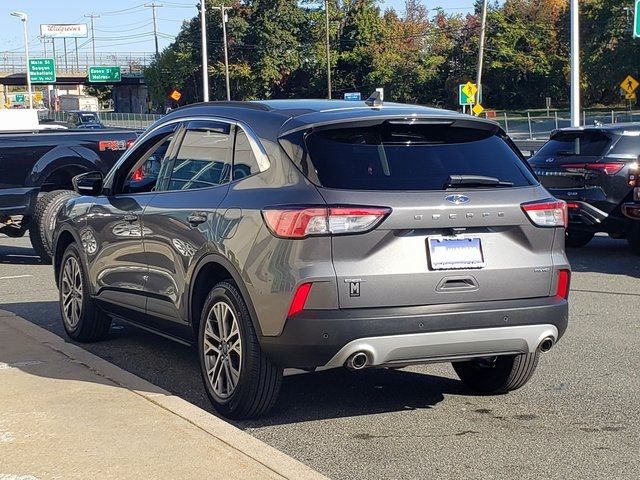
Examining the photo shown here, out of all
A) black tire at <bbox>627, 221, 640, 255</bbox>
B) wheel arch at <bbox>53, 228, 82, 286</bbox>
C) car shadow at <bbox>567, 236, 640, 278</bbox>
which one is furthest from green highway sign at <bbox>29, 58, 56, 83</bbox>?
wheel arch at <bbox>53, 228, 82, 286</bbox>

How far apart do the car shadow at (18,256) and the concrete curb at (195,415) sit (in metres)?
6.63

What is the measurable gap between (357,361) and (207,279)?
1245 millimetres

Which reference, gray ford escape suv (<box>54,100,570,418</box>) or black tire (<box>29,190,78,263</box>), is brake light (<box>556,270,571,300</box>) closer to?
gray ford escape suv (<box>54,100,570,418</box>)

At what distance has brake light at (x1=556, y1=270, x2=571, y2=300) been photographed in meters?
6.03

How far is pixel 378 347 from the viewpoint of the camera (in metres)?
5.55

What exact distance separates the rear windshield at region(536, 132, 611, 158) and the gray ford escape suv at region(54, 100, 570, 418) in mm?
7905

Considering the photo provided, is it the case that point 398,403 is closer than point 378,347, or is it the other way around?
point 378,347

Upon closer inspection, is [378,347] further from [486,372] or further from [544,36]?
[544,36]

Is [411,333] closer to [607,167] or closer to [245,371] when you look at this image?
[245,371]

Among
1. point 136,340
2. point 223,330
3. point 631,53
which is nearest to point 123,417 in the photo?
point 223,330

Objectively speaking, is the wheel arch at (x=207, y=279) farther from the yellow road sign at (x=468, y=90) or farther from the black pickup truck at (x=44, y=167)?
the yellow road sign at (x=468, y=90)

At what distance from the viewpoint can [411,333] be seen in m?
5.58

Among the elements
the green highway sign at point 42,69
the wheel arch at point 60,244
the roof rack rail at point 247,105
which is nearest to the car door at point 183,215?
the roof rack rail at point 247,105

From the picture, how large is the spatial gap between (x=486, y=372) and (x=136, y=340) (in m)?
3.21
